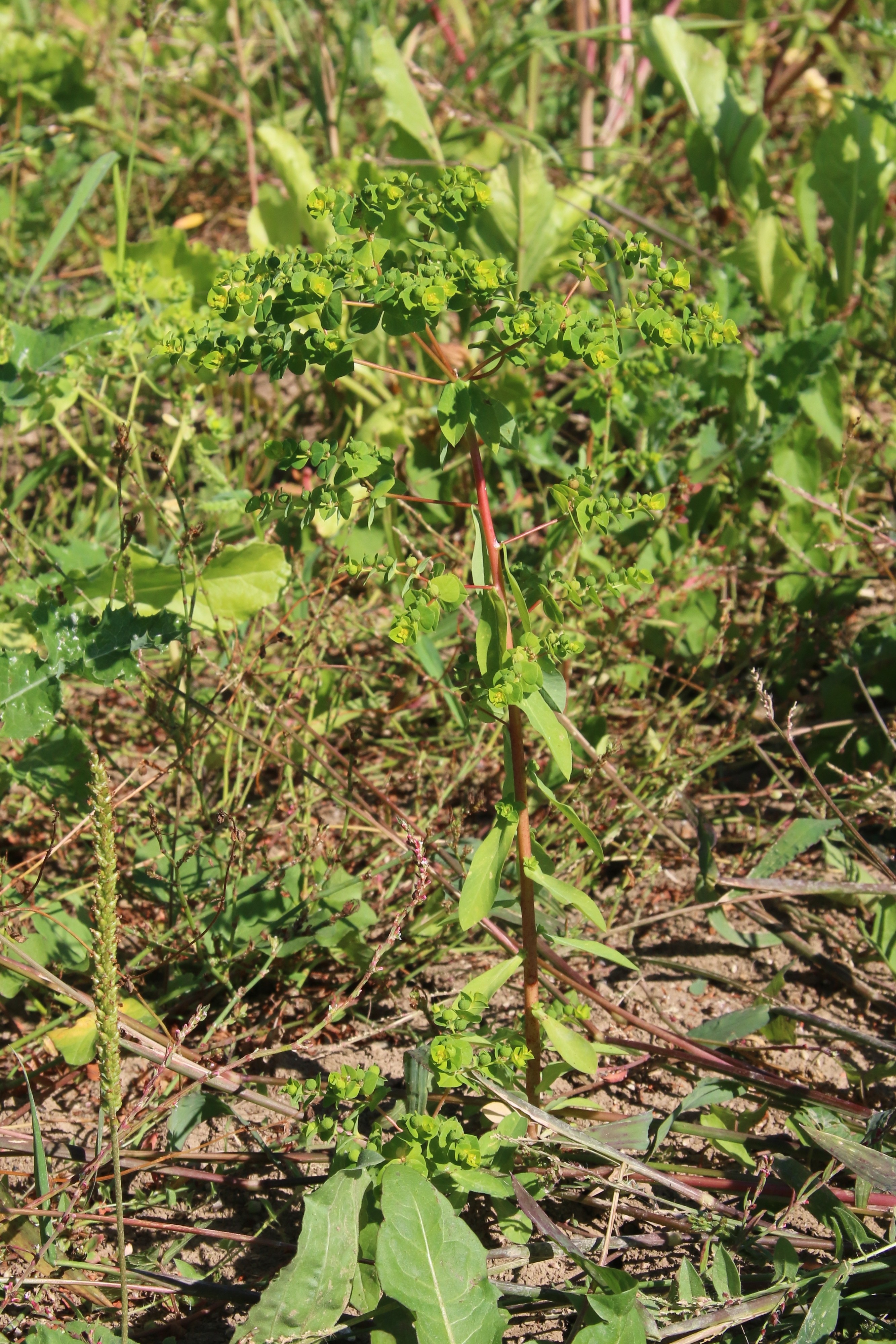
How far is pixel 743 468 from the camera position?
7.84ft

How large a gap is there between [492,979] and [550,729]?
12.7 inches

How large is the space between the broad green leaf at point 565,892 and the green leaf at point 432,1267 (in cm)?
34

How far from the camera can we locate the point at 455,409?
1263 mm

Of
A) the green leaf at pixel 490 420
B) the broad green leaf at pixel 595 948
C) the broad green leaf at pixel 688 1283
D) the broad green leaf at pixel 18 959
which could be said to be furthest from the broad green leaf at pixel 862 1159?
the broad green leaf at pixel 18 959

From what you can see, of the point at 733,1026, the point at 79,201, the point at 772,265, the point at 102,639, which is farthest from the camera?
the point at 772,265

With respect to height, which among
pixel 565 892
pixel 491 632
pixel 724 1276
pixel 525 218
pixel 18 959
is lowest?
pixel 724 1276

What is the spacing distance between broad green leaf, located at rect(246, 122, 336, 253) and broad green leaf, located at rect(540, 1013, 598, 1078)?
1854 mm

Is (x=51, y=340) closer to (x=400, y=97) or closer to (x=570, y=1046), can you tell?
(x=400, y=97)

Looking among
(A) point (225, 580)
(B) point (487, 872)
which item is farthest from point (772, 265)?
(B) point (487, 872)

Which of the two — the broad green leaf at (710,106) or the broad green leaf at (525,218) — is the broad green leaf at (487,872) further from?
the broad green leaf at (710,106)

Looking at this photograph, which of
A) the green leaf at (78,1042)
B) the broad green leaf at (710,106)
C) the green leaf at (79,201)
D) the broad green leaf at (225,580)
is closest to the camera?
the green leaf at (78,1042)

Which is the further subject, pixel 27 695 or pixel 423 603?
pixel 27 695

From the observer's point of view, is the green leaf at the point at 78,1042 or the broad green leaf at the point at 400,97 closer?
the green leaf at the point at 78,1042

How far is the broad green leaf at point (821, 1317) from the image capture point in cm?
130
